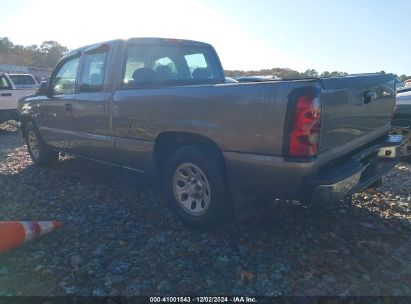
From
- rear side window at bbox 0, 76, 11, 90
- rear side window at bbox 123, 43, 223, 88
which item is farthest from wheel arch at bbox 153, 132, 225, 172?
rear side window at bbox 0, 76, 11, 90

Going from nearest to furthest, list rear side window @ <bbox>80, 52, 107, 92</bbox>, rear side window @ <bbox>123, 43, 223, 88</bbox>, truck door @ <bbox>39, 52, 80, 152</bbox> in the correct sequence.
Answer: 1. rear side window @ <bbox>123, 43, 223, 88</bbox>
2. rear side window @ <bbox>80, 52, 107, 92</bbox>
3. truck door @ <bbox>39, 52, 80, 152</bbox>

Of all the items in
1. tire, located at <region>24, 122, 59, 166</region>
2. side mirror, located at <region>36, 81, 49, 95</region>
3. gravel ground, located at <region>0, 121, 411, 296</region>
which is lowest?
gravel ground, located at <region>0, 121, 411, 296</region>

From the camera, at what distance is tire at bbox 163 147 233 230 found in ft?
11.4

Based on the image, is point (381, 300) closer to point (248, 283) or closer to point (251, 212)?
point (248, 283)

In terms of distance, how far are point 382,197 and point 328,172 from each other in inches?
77.8

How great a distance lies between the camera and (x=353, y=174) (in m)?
3.13

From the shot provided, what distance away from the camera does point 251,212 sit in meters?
4.11

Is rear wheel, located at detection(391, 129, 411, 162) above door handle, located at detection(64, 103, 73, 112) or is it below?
below

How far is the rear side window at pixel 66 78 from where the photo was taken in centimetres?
538

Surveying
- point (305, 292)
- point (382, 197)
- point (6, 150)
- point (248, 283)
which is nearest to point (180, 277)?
point (248, 283)

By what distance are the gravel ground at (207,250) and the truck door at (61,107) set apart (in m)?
1.02

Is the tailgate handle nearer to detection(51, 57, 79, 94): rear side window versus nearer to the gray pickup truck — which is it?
the gray pickup truck

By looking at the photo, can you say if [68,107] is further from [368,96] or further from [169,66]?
[368,96]

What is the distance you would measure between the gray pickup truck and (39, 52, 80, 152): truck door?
0.12 feet
